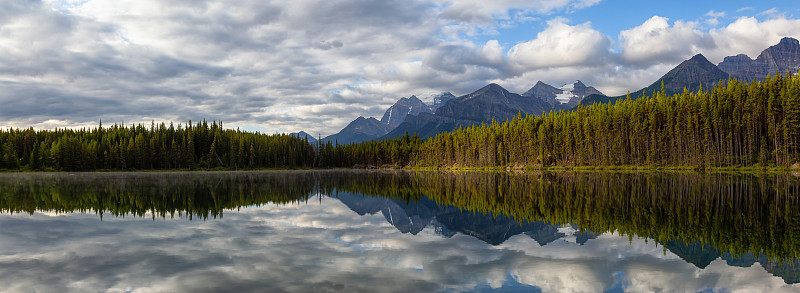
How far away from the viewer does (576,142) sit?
398 ft

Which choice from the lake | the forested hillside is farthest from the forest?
the lake

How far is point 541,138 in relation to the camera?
129500 millimetres

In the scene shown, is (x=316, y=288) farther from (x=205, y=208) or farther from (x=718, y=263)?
(x=205, y=208)

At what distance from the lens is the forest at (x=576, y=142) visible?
85.8 metres

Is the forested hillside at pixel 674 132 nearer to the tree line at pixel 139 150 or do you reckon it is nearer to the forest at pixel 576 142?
the forest at pixel 576 142

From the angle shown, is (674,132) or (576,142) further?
(576,142)

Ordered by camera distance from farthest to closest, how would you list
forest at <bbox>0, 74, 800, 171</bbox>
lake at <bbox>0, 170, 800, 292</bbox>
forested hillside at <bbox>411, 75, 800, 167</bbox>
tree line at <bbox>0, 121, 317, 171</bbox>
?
tree line at <bbox>0, 121, 317, 171</bbox> → forest at <bbox>0, 74, 800, 171</bbox> → forested hillside at <bbox>411, 75, 800, 167</bbox> → lake at <bbox>0, 170, 800, 292</bbox>

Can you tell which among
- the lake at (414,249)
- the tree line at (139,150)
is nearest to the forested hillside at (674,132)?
the lake at (414,249)

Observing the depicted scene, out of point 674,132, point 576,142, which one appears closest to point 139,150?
point 576,142

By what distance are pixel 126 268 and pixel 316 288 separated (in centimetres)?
647

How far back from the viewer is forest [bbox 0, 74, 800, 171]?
85812 mm

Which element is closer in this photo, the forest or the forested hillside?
the forested hillside

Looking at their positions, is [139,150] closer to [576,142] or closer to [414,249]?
[576,142]

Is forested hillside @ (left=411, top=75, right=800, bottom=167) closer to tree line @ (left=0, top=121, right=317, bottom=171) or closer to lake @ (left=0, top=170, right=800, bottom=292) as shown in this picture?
lake @ (left=0, top=170, right=800, bottom=292)
